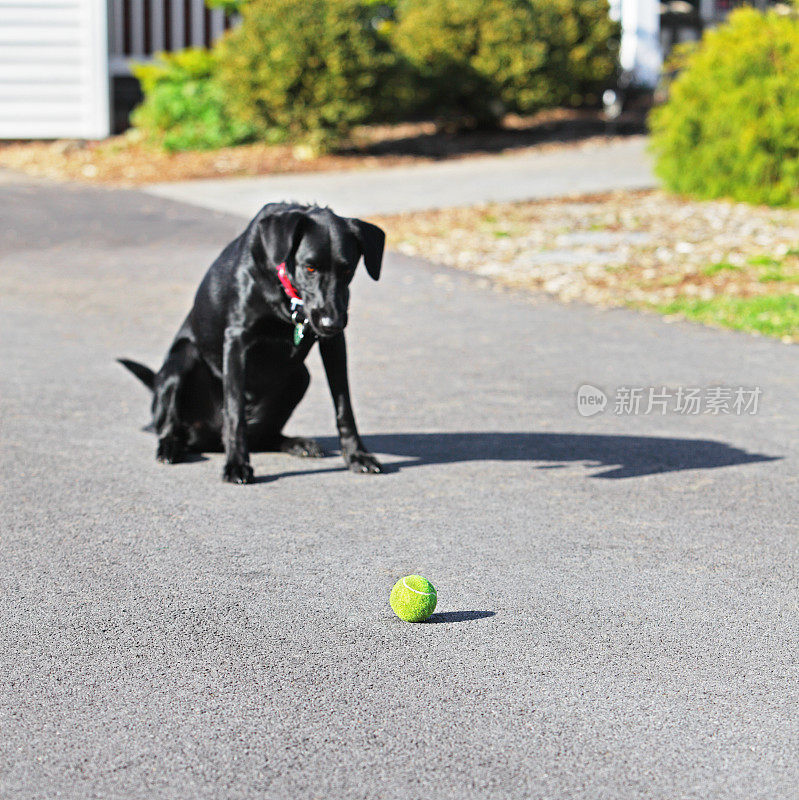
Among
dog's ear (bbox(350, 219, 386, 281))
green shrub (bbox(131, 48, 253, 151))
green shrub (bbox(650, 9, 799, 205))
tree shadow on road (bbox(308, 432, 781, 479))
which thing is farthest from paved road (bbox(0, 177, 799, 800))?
green shrub (bbox(131, 48, 253, 151))

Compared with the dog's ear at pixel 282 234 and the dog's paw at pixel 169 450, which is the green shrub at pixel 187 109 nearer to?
the dog's paw at pixel 169 450

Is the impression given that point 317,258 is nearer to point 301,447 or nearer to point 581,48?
point 301,447

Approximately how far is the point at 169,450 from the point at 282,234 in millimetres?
1320

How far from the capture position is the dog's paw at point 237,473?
552 centimetres

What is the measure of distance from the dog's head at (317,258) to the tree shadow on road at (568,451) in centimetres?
104

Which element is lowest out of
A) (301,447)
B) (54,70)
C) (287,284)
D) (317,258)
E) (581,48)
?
(301,447)

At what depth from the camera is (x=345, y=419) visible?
570 cm

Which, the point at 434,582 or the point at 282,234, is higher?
the point at 282,234

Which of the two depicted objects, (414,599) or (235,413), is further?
(235,413)

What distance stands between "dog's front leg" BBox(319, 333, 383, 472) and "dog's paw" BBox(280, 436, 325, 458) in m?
0.28

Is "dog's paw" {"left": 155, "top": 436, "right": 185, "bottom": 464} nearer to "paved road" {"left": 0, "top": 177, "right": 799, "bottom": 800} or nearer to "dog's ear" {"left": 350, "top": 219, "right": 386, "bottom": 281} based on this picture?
"paved road" {"left": 0, "top": 177, "right": 799, "bottom": 800}

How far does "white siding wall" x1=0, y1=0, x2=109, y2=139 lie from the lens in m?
20.1

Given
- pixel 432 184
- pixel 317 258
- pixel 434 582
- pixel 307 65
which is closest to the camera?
pixel 434 582

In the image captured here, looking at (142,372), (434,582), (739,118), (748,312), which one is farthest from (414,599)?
(739,118)
